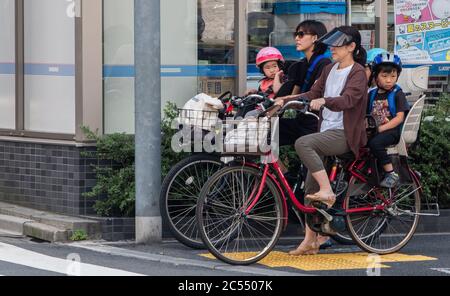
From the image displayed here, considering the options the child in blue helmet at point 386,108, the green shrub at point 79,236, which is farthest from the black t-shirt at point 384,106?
the green shrub at point 79,236

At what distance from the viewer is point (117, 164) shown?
9836mm

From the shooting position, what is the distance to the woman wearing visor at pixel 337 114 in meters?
8.27

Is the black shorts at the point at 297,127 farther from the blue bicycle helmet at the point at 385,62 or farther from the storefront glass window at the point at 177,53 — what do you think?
the storefront glass window at the point at 177,53

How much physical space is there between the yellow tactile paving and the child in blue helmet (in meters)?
0.64

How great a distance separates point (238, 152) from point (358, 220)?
1338mm

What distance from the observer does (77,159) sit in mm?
9836

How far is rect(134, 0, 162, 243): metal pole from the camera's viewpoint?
29.9ft

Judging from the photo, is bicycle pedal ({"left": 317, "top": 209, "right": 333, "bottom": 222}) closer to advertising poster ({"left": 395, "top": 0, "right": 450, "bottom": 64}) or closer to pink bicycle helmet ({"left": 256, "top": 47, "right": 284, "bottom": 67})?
pink bicycle helmet ({"left": 256, "top": 47, "right": 284, "bottom": 67})

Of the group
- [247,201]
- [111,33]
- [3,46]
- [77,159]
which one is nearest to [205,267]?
[247,201]

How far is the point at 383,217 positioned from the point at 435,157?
1.60 meters

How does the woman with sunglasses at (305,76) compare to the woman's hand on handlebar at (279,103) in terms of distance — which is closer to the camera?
the woman's hand on handlebar at (279,103)

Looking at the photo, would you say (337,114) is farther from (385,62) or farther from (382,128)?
(385,62)

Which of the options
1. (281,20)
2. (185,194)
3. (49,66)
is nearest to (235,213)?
(185,194)
